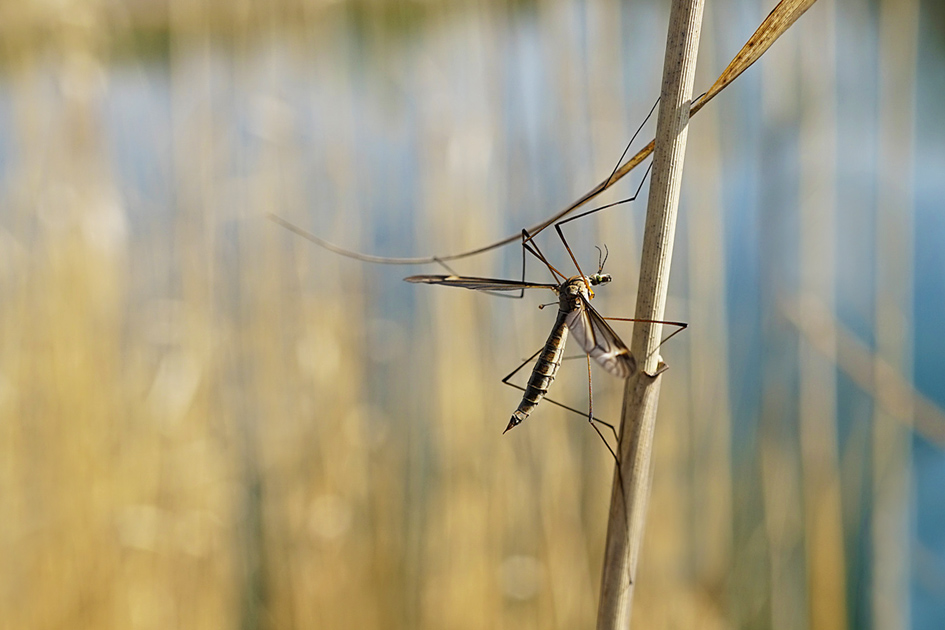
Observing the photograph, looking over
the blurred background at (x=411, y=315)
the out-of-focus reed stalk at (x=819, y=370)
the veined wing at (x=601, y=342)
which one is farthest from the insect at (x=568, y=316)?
the out-of-focus reed stalk at (x=819, y=370)

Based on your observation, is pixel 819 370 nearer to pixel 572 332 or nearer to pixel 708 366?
pixel 708 366

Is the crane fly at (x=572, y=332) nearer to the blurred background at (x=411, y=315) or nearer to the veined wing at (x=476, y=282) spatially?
the veined wing at (x=476, y=282)

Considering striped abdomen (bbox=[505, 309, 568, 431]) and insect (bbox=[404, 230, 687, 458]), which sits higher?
insect (bbox=[404, 230, 687, 458])

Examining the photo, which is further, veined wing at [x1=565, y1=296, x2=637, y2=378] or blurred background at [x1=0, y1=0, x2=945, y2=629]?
blurred background at [x1=0, y1=0, x2=945, y2=629]

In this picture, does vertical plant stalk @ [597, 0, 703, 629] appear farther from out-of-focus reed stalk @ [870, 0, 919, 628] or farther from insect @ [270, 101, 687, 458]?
out-of-focus reed stalk @ [870, 0, 919, 628]

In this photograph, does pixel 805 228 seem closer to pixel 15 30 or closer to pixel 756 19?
pixel 756 19

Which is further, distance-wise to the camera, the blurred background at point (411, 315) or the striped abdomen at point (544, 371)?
the blurred background at point (411, 315)

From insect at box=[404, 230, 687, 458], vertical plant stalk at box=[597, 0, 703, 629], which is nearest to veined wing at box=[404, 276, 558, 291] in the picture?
insect at box=[404, 230, 687, 458]

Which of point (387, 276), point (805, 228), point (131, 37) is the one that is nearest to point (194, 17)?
point (131, 37)
